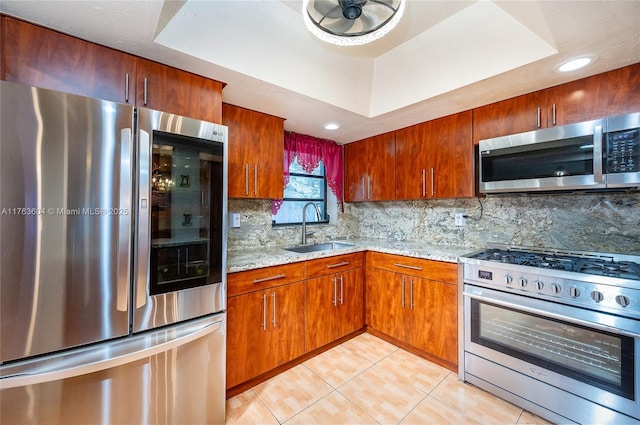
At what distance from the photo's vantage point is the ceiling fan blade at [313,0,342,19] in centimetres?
119

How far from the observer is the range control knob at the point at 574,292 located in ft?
4.97

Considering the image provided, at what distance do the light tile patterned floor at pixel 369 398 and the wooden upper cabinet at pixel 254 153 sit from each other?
4.93 ft

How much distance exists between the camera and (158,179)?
Answer: 4.44 ft

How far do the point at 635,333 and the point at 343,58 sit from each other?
240cm

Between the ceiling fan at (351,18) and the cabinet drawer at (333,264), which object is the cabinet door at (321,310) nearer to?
the cabinet drawer at (333,264)

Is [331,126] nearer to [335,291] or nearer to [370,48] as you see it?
[370,48]

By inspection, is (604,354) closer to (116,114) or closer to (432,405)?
(432,405)

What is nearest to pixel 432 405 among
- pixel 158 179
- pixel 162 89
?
pixel 158 179

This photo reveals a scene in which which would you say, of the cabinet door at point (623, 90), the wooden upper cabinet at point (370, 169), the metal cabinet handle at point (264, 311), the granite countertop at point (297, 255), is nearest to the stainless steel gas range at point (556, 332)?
the granite countertop at point (297, 255)

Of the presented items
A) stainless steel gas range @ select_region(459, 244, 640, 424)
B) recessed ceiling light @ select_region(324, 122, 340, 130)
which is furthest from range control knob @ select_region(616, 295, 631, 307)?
recessed ceiling light @ select_region(324, 122, 340, 130)

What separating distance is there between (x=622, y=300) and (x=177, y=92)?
2.74m

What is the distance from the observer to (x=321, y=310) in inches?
91.2

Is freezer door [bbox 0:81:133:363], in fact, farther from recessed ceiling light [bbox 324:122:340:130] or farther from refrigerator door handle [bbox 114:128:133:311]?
recessed ceiling light [bbox 324:122:340:130]

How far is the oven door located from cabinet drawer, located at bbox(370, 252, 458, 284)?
0.17 meters
